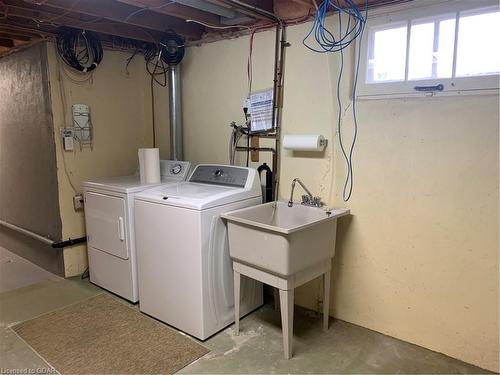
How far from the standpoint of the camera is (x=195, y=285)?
239cm

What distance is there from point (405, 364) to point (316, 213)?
3.33 feet

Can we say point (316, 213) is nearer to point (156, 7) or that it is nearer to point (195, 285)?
point (195, 285)

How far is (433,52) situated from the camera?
2107 millimetres

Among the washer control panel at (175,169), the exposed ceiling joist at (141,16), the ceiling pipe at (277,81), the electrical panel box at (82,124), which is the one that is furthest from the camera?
the electrical panel box at (82,124)

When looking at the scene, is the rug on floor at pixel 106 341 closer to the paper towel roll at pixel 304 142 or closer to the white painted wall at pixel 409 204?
the white painted wall at pixel 409 204

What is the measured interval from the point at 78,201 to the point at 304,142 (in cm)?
212

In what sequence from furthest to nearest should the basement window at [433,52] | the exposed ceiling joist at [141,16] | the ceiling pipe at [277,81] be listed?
the ceiling pipe at [277,81] < the exposed ceiling joist at [141,16] < the basement window at [433,52]

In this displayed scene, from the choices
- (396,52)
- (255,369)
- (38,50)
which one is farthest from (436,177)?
(38,50)

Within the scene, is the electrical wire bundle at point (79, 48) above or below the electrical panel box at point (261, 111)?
above

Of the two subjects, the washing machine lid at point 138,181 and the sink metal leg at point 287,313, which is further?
the washing machine lid at point 138,181

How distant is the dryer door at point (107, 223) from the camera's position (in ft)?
9.29

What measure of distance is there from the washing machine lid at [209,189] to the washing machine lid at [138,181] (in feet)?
0.37

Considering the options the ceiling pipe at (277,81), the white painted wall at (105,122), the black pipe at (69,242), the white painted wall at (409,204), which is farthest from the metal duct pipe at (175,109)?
the black pipe at (69,242)

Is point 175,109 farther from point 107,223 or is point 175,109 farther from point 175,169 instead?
point 107,223
